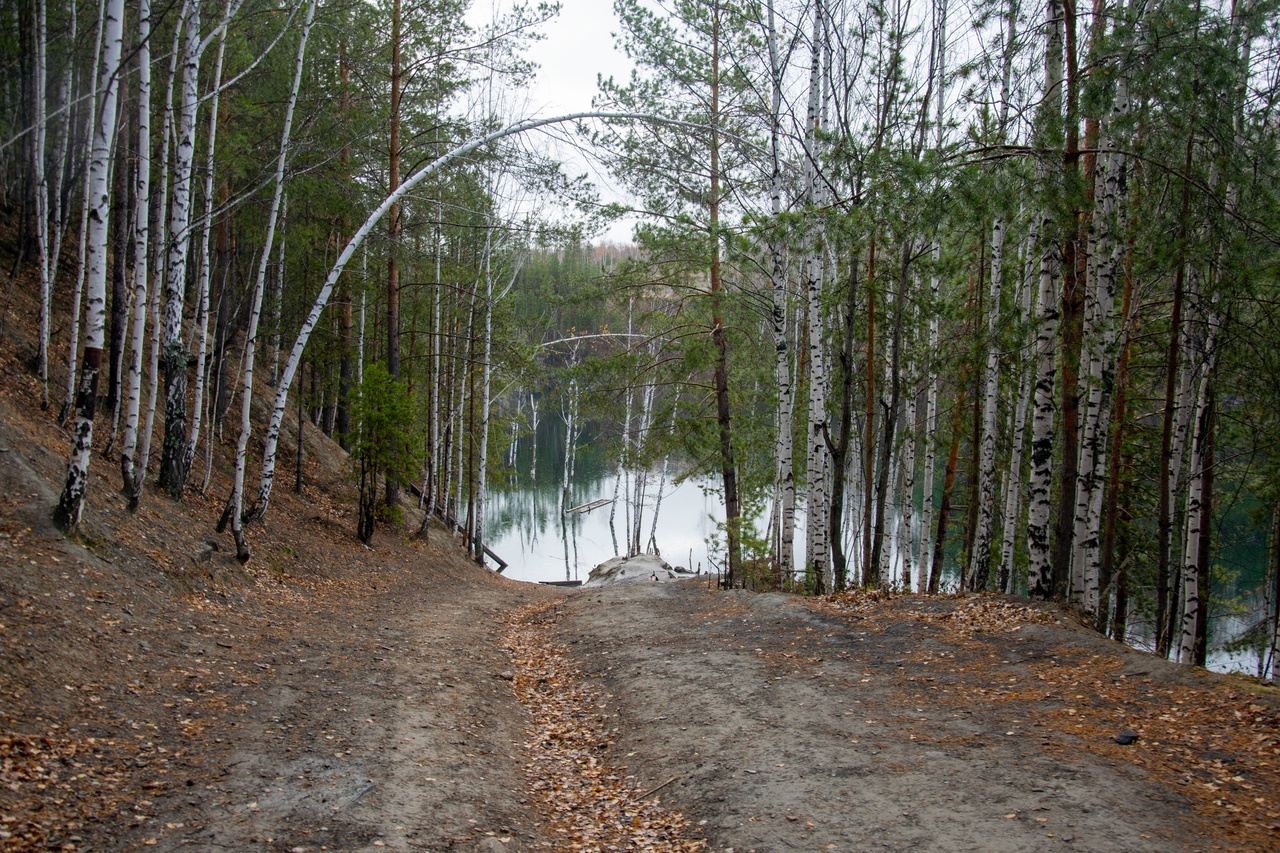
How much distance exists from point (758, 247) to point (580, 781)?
7.78 metres

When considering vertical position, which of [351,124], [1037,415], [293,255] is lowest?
[1037,415]

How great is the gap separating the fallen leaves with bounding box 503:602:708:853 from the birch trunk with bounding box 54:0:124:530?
Result: 13.9 ft

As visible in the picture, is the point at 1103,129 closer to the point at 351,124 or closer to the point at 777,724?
the point at 777,724

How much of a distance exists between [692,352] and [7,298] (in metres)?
10.8

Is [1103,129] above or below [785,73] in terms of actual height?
below

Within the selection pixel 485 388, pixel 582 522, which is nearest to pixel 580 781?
pixel 485 388

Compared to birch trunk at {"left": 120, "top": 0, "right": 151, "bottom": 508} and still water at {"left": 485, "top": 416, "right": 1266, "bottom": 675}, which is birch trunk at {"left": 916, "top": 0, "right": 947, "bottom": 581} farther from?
still water at {"left": 485, "top": 416, "right": 1266, "bottom": 675}

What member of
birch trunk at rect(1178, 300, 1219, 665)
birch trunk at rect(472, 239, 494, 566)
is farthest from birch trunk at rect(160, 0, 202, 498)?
birch trunk at rect(1178, 300, 1219, 665)

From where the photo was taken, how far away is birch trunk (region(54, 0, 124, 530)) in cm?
606

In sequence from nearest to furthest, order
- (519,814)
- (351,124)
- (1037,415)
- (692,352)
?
1. (519,814)
2. (1037,415)
3. (351,124)
4. (692,352)

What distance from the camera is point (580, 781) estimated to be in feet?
16.8

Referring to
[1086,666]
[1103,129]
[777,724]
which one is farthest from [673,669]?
[1103,129]

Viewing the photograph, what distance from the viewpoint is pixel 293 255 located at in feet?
48.5

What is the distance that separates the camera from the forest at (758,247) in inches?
278
